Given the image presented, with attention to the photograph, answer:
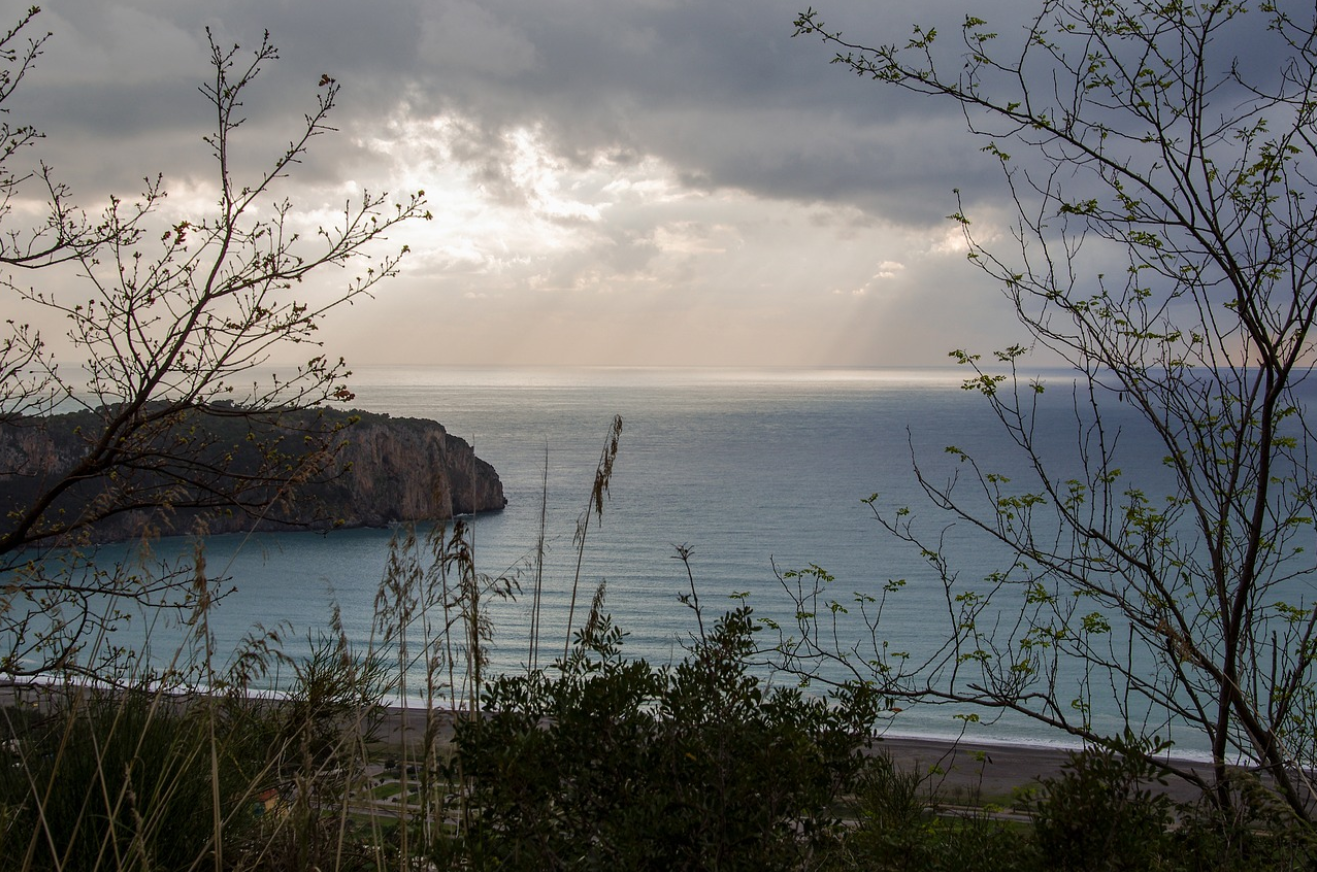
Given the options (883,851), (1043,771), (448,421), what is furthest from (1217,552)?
(448,421)

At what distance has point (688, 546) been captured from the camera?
4.21m

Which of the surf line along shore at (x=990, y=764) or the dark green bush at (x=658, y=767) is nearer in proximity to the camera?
the dark green bush at (x=658, y=767)

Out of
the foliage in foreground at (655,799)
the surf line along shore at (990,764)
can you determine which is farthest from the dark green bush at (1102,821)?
the surf line along shore at (990,764)

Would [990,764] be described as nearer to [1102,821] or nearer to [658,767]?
[1102,821]

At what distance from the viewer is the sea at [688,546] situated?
76.7 feet

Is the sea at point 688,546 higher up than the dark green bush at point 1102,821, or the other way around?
the dark green bush at point 1102,821

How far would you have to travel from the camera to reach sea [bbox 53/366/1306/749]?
23366 mm

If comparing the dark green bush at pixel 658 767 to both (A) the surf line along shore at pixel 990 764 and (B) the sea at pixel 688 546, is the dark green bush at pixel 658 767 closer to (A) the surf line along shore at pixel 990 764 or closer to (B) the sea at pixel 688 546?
(B) the sea at pixel 688 546

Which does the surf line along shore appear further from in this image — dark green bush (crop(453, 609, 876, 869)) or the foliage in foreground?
dark green bush (crop(453, 609, 876, 869))

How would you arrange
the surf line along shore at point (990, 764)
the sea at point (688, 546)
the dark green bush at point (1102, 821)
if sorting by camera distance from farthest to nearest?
1. the sea at point (688, 546)
2. the surf line along shore at point (990, 764)
3. the dark green bush at point (1102, 821)

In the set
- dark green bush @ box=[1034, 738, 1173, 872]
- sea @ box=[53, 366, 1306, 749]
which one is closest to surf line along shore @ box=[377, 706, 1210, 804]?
sea @ box=[53, 366, 1306, 749]

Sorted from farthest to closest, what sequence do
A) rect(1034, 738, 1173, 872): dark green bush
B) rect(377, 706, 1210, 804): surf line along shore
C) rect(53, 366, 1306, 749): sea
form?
rect(53, 366, 1306, 749): sea → rect(377, 706, 1210, 804): surf line along shore → rect(1034, 738, 1173, 872): dark green bush

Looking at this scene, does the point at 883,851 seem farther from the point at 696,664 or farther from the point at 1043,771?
the point at 1043,771

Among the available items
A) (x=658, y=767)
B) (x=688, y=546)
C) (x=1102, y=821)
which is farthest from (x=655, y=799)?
(x=688, y=546)
